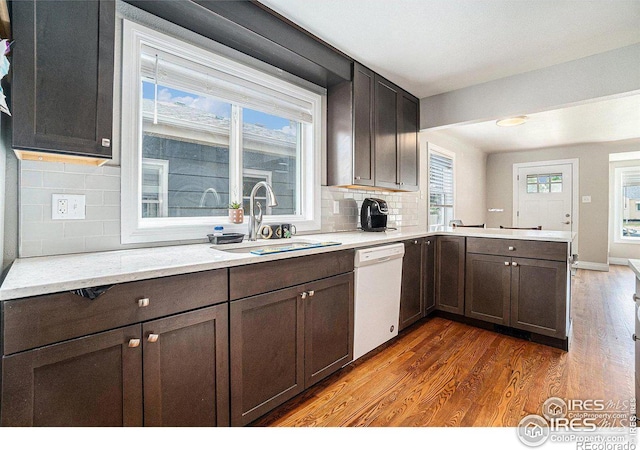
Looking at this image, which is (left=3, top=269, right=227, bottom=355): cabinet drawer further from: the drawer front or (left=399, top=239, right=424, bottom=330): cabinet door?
(left=399, top=239, right=424, bottom=330): cabinet door

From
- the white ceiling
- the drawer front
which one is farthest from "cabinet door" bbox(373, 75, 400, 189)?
the drawer front

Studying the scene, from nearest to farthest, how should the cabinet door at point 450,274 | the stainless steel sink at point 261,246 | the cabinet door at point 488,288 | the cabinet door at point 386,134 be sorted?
the stainless steel sink at point 261,246 → the cabinet door at point 488,288 → the cabinet door at point 386,134 → the cabinet door at point 450,274

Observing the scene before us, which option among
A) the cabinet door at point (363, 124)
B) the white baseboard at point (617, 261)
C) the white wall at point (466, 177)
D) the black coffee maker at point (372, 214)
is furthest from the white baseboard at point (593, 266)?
the cabinet door at point (363, 124)

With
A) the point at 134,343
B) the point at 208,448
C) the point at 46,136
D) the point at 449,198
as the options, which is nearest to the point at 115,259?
the point at 134,343

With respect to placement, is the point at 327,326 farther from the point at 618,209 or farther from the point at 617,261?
the point at 618,209

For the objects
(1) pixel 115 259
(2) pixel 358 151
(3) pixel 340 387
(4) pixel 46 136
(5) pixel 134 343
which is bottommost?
(3) pixel 340 387

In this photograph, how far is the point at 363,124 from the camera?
2721 mm

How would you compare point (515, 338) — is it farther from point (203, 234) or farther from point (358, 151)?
point (203, 234)

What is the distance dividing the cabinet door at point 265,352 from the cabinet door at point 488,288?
194 cm

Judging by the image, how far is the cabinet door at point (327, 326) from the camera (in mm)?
1794

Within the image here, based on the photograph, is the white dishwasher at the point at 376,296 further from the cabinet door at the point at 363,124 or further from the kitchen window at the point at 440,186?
the kitchen window at the point at 440,186

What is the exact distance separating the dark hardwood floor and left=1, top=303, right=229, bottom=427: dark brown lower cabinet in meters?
0.50

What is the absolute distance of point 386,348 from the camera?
2494 mm

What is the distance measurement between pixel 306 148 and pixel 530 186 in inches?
223
